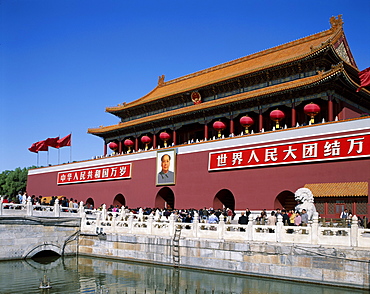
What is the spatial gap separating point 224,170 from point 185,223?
6725 millimetres

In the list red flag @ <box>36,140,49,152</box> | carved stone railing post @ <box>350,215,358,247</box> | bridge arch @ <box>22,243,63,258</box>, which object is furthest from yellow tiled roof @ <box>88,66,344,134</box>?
bridge arch @ <box>22,243,63,258</box>

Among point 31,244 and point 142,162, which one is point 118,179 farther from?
point 31,244

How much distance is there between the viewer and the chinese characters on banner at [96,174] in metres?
27.1

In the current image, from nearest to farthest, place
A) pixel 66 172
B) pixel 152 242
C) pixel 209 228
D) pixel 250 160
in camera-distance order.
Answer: pixel 209 228 → pixel 152 242 → pixel 250 160 → pixel 66 172

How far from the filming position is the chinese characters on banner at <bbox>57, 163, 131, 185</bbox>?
27134mm

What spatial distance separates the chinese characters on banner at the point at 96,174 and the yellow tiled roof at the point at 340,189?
41.0 ft

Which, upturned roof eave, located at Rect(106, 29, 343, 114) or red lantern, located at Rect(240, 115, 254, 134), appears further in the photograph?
red lantern, located at Rect(240, 115, 254, 134)

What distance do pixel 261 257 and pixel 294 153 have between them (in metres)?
6.99

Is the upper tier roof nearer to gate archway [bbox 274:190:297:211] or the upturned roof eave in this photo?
the upturned roof eave

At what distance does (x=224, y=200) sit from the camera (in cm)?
2216

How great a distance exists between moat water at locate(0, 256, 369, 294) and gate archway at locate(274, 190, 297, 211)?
6397mm

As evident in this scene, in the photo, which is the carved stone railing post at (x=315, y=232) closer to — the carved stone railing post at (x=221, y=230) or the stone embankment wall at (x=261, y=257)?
the stone embankment wall at (x=261, y=257)

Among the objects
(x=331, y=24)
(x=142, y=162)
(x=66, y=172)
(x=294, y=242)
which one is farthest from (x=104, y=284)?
(x=66, y=172)

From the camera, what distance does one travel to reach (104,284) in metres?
13.2
